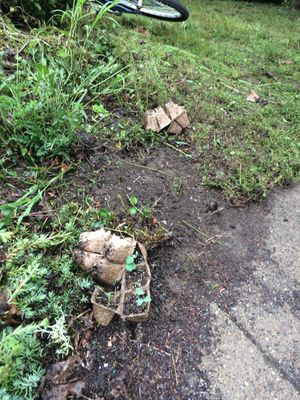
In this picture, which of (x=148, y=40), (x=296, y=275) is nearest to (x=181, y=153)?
(x=296, y=275)

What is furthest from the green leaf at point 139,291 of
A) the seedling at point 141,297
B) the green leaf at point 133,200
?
the green leaf at point 133,200

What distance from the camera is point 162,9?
4.29 m

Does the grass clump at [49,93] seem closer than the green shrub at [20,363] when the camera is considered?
No

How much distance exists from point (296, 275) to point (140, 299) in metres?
0.88

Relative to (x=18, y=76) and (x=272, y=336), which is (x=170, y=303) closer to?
(x=272, y=336)

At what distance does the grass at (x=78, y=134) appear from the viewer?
57.4 inches

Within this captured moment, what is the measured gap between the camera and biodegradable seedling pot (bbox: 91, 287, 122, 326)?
4.85 ft

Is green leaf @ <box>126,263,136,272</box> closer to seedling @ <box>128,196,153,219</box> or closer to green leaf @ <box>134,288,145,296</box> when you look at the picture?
green leaf @ <box>134,288,145,296</box>

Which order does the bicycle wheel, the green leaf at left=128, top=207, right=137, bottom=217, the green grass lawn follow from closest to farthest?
the green leaf at left=128, top=207, right=137, bottom=217
the green grass lawn
the bicycle wheel

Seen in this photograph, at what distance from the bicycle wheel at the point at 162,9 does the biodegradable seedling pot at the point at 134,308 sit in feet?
11.3

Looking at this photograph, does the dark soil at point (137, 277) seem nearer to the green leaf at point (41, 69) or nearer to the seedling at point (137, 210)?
the seedling at point (137, 210)

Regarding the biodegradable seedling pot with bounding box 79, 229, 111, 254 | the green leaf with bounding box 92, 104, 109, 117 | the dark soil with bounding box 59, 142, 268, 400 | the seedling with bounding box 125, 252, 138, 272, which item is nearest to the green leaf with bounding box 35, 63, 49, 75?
the green leaf with bounding box 92, 104, 109, 117

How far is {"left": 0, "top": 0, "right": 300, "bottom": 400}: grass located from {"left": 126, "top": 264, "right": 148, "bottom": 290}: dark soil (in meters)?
0.19

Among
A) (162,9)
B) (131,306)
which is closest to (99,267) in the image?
(131,306)
